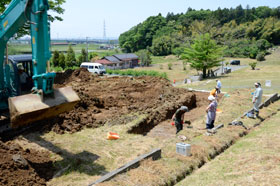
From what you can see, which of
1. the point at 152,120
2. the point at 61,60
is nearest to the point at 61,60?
the point at 61,60

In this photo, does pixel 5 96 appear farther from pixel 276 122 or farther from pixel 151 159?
pixel 276 122

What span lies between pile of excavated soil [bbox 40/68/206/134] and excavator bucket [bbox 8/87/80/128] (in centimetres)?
320

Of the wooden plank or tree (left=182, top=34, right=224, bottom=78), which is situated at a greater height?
tree (left=182, top=34, right=224, bottom=78)

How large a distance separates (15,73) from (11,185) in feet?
19.1

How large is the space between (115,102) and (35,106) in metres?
7.61

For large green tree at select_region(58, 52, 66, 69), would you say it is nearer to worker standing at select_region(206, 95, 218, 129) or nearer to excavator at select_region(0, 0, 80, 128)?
excavator at select_region(0, 0, 80, 128)

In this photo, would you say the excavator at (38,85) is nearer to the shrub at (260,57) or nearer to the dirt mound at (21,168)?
the dirt mound at (21,168)

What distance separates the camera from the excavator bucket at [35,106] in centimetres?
573

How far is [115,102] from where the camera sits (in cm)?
1340

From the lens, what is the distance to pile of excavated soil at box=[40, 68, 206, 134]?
1021 centimetres

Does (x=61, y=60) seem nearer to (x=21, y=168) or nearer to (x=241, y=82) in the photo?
(x=241, y=82)

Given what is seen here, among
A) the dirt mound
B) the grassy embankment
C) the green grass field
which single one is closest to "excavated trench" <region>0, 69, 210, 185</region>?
the dirt mound

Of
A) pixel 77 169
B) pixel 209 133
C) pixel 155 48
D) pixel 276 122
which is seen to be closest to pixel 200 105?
pixel 276 122

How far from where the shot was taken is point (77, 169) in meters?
6.61
